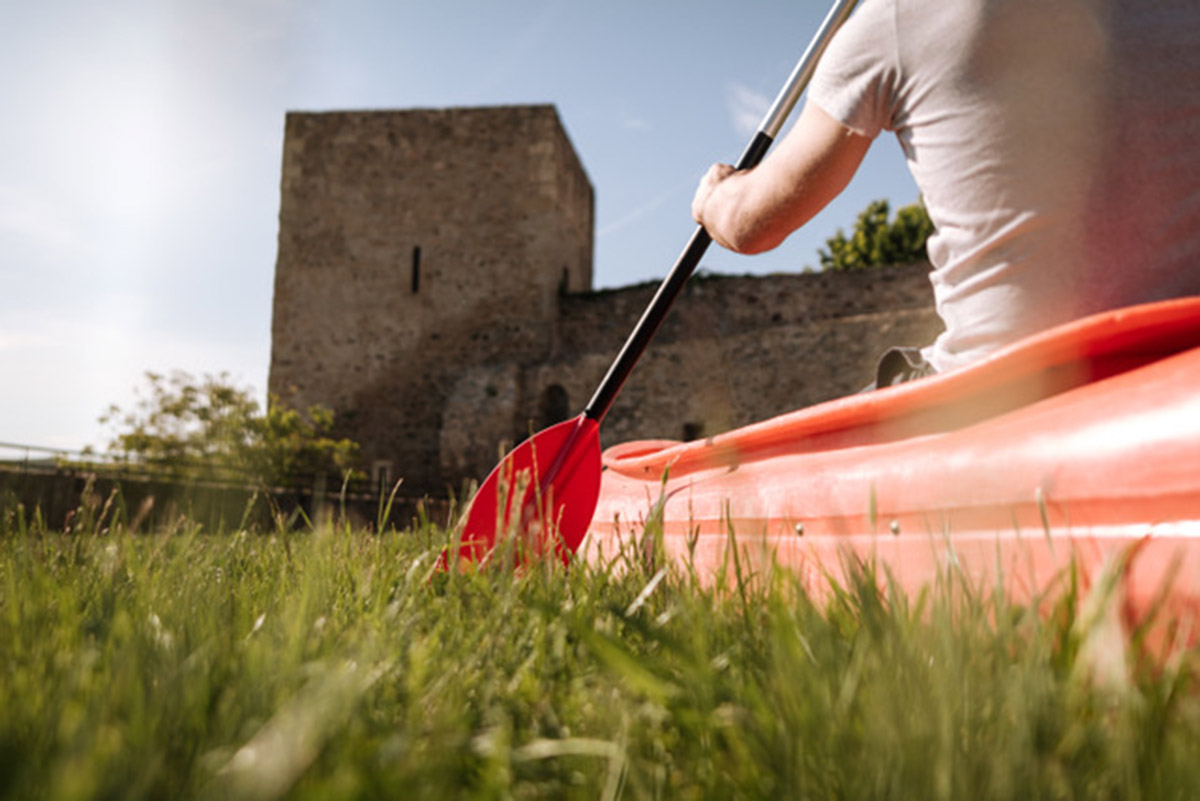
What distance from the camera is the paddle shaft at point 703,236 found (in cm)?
209

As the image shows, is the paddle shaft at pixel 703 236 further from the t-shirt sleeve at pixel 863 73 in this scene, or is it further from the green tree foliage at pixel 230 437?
the green tree foliage at pixel 230 437

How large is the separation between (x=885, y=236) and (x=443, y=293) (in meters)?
13.8

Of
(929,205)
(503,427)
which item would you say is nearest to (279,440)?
(503,427)

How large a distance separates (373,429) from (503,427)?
9.10 ft

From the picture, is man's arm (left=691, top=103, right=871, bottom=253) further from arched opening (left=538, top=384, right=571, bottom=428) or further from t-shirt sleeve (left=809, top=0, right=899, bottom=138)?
arched opening (left=538, top=384, right=571, bottom=428)

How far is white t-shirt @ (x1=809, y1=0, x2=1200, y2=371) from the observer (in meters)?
1.21

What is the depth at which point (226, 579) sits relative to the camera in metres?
1.38

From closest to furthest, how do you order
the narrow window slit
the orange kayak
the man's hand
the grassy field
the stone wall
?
the grassy field, the orange kayak, the man's hand, the stone wall, the narrow window slit

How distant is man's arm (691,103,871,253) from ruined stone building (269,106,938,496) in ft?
36.1

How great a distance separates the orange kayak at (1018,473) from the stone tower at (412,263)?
12559 mm

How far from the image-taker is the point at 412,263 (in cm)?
1432

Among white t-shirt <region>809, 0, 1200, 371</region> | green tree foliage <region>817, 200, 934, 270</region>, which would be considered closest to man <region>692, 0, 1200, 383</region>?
white t-shirt <region>809, 0, 1200, 371</region>

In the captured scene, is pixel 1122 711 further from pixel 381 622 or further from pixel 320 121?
pixel 320 121

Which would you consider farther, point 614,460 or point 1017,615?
point 614,460
